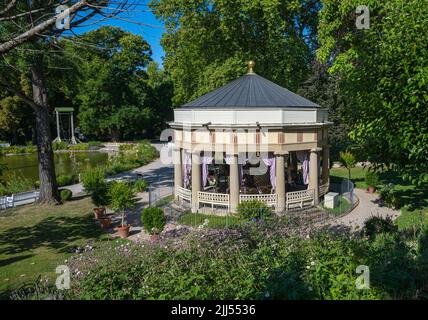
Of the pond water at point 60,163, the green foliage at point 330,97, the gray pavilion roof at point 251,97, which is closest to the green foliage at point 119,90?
the pond water at point 60,163

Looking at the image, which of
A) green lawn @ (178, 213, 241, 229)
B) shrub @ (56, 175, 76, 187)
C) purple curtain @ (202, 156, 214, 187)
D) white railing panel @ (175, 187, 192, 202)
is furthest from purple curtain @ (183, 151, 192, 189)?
shrub @ (56, 175, 76, 187)

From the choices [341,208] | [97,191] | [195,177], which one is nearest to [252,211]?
[195,177]

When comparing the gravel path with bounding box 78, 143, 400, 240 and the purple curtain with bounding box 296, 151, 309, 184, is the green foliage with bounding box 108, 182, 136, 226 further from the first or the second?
the purple curtain with bounding box 296, 151, 309, 184

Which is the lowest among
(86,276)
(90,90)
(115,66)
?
(86,276)

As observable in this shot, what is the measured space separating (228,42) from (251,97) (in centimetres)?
1384

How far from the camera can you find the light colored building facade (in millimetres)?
16641

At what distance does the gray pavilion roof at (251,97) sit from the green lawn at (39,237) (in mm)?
7907

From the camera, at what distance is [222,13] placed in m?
28.0

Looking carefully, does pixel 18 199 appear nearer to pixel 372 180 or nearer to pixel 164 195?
pixel 164 195
